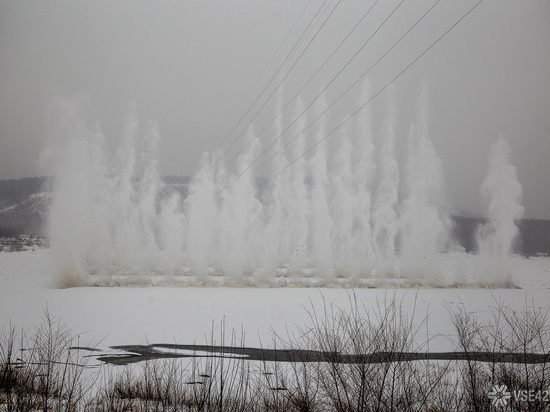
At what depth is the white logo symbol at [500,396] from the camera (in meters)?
5.05

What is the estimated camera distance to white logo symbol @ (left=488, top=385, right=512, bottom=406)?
16.6 feet

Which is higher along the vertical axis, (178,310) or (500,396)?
(500,396)

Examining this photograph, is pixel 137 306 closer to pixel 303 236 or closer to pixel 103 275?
pixel 103 275

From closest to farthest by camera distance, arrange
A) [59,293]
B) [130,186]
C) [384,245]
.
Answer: [59,293]
[130,186]
[384,245]

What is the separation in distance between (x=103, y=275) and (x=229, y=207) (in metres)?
16.9

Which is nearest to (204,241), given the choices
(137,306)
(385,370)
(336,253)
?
(336,253)

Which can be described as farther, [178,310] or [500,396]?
[178,310]

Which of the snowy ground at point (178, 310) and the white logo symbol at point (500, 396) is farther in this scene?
the snowy ground at point (178, 310)

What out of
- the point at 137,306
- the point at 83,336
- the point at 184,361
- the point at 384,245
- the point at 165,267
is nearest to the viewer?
the point at 184,361

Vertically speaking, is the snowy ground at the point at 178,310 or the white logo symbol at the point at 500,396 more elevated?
the white logo symbol at the point at 500,396

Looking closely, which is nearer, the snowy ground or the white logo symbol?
the white logo symbol

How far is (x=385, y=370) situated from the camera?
4828 mm

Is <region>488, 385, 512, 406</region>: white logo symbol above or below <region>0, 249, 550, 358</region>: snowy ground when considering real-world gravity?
above

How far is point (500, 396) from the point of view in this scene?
507cm
